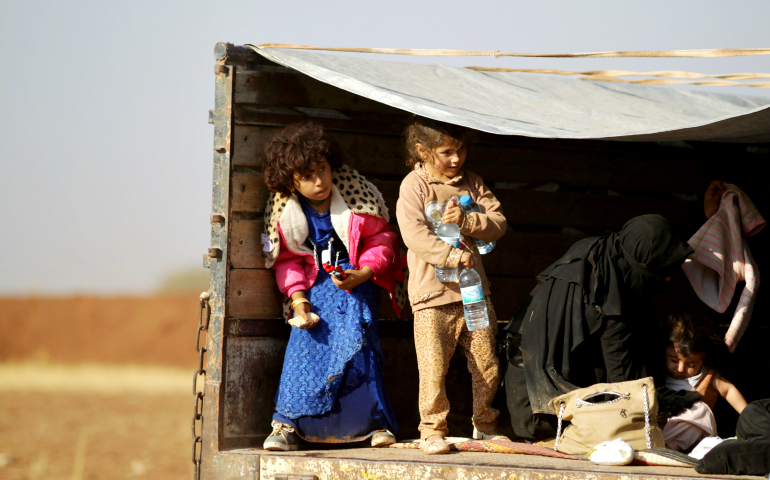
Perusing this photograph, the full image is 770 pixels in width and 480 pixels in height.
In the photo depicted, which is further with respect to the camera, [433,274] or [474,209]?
[474,209]

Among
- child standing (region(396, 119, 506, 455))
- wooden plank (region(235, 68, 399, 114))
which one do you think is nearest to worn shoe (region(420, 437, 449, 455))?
child standing (region(396, 119, 506, 455))

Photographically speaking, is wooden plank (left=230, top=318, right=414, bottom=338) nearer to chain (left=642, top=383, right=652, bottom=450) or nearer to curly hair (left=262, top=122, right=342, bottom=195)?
curly hair (left=262, top=122, right=342, bottom=195)

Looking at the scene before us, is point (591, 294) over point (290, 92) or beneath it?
beneath

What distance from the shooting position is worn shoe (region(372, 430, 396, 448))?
3.65 metres

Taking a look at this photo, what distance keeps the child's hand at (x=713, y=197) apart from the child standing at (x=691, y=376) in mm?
775

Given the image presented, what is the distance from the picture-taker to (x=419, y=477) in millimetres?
3059

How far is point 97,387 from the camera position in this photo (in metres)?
27.3

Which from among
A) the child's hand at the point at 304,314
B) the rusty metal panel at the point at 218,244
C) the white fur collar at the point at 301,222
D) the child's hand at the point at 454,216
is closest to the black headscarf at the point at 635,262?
the child's hand at the point at 454,216

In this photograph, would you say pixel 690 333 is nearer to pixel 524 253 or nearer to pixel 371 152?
pixel 524 253

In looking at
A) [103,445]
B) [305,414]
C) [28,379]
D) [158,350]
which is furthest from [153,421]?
[305,414]

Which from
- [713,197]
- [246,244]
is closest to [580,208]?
[713,197]

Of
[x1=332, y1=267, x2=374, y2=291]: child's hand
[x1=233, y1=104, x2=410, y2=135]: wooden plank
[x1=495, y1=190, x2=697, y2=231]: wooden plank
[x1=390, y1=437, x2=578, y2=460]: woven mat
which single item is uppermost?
[x1=233, y1=104, x2=410, y2=135]: wooden plank

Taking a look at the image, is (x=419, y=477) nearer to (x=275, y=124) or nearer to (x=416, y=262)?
(x=416, y=262)

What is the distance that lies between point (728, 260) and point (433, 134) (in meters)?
1.73
